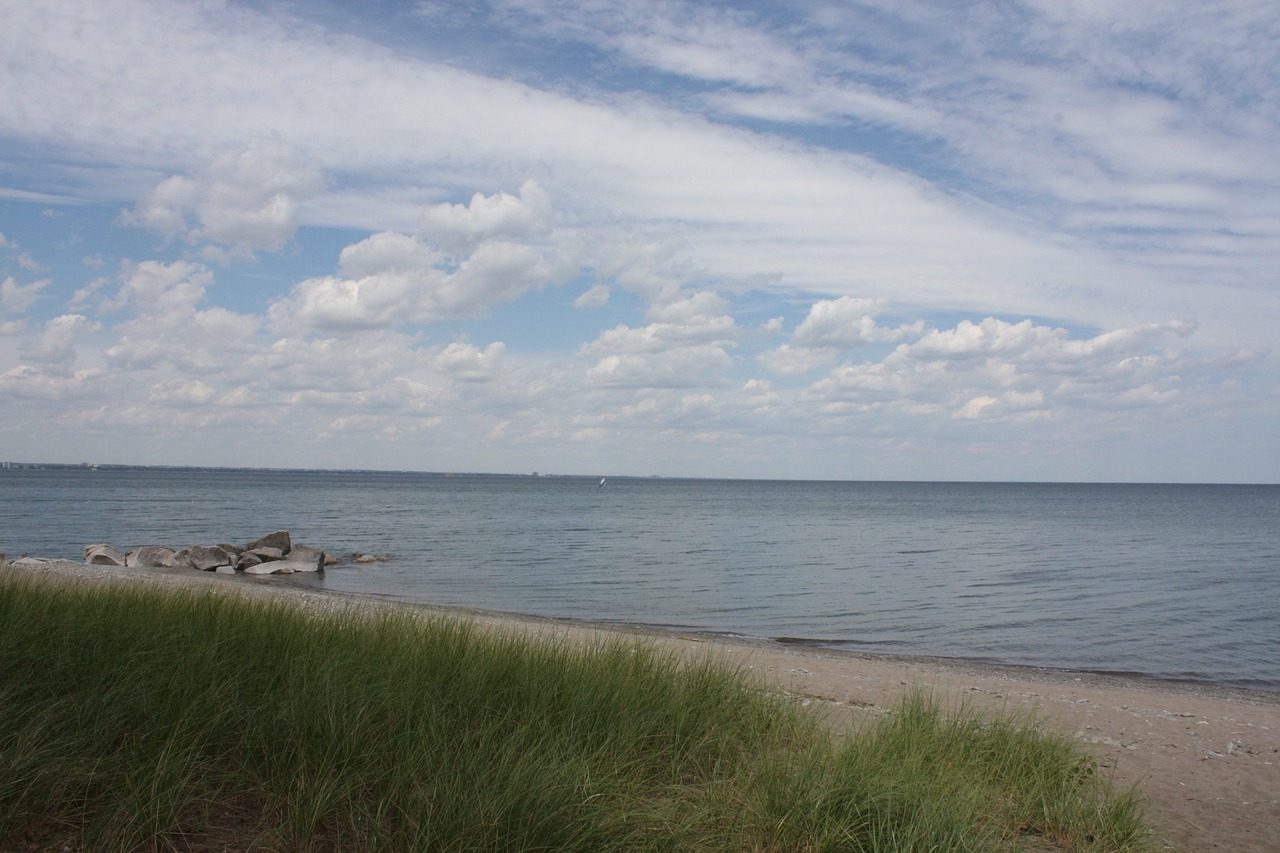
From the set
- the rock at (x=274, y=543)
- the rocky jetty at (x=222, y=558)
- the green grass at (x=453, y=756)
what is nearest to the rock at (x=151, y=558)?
the rocky jetty at (x=222, y=558)

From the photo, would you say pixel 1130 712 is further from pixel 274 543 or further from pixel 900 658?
pixel 274 543

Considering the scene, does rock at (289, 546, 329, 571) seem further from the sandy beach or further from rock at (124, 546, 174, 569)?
the sandy beach

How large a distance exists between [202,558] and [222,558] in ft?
2.30

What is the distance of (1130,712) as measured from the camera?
41.9 ft

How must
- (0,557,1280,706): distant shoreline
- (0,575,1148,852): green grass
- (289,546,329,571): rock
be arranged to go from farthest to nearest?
1. (289,546,329,571): rock
2. (0,557,1280,706): distant shoreline
3. (0,575,1148,852): green grass

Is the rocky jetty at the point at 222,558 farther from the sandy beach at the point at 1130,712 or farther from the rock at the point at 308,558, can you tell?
the sandy beach at the point at 1130,712

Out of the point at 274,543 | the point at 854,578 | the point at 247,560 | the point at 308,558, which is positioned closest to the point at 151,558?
the point at 247,560

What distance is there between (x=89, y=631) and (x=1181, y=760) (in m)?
11.2

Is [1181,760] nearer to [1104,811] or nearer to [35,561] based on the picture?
[1104,811]

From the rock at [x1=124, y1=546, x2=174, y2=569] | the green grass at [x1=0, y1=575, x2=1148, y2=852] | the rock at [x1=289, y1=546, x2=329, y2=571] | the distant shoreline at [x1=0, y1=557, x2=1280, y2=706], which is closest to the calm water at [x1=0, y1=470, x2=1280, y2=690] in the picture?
the distant shoreline at [x1=0, y1=557, x2=1280, y2=706]

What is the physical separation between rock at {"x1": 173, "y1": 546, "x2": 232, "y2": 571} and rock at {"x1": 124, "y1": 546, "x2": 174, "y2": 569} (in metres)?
0.39

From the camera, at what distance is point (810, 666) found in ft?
50.2

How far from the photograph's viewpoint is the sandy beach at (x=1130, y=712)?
7789 millimetres

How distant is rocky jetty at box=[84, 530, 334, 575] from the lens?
97.6 ft
